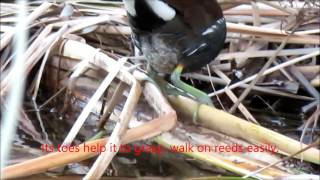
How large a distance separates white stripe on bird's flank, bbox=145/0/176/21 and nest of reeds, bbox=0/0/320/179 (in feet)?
0.52

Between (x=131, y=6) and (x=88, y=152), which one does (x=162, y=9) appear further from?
(x=88, y=152)

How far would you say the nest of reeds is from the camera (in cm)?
111

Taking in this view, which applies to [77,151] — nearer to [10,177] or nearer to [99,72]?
[10,177]

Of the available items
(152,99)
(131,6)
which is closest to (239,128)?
(152,99)

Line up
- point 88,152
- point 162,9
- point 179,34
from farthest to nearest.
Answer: point 179,34
point 162,9
point 88,152

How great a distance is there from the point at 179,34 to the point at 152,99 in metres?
0.16

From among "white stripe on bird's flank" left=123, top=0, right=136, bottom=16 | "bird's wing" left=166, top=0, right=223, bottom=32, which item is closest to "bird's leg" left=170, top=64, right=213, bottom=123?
"bird's wing" left=166, top=0, right=223, bottom=32

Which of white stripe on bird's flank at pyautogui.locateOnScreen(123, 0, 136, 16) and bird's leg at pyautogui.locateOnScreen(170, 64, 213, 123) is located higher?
white stripe on bird's flank at pyautogui.locateOnScreen(123, 0, 136, 16)

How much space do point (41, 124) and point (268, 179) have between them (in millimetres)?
743

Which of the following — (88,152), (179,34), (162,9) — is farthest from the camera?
(179,34)

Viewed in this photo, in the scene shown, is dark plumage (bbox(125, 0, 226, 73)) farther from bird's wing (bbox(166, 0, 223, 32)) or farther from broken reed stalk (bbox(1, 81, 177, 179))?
broken reed stalk (bbox(1, 81, 177, 179))

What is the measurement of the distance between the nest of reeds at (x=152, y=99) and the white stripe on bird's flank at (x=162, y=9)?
159 millimetres

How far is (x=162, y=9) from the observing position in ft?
3.62

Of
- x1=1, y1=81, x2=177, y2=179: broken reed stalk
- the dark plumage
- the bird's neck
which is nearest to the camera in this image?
x1=1, y1=81, x2=177, y2=179: broken reed stalk
